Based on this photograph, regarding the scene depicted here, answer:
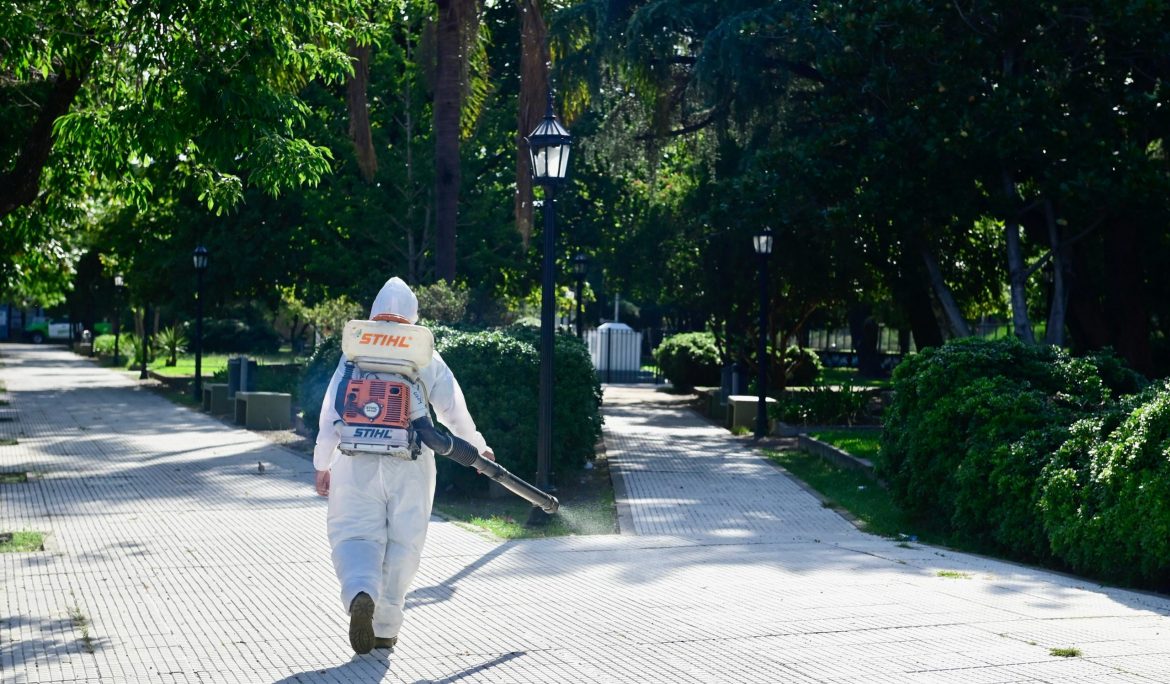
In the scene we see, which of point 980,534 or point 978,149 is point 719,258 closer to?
point 978,149

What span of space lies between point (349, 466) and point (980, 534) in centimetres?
645

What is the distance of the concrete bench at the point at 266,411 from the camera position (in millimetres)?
21266

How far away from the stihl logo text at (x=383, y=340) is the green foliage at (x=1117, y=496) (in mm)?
5184

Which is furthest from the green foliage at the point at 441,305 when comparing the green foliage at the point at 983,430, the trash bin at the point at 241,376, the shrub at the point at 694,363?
the shrub at the point at 694,363

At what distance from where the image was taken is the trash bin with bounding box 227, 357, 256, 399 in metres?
23.6

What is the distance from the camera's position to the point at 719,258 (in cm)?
2669

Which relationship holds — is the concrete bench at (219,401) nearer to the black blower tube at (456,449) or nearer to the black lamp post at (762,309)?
the black lamp post at (762,309)

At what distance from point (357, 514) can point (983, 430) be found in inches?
253

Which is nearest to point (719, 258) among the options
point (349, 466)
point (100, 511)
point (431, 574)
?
point (100, 511)

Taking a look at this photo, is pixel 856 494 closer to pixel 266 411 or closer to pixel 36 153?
pixel 36 153

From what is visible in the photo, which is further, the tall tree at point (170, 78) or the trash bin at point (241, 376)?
the trash bin at point (241, 376)

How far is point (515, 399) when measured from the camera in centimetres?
1337

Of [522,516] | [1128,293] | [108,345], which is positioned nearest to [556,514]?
[522,516]

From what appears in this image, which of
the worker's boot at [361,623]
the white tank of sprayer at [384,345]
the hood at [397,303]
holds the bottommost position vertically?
the worker's boot at [361,623]
